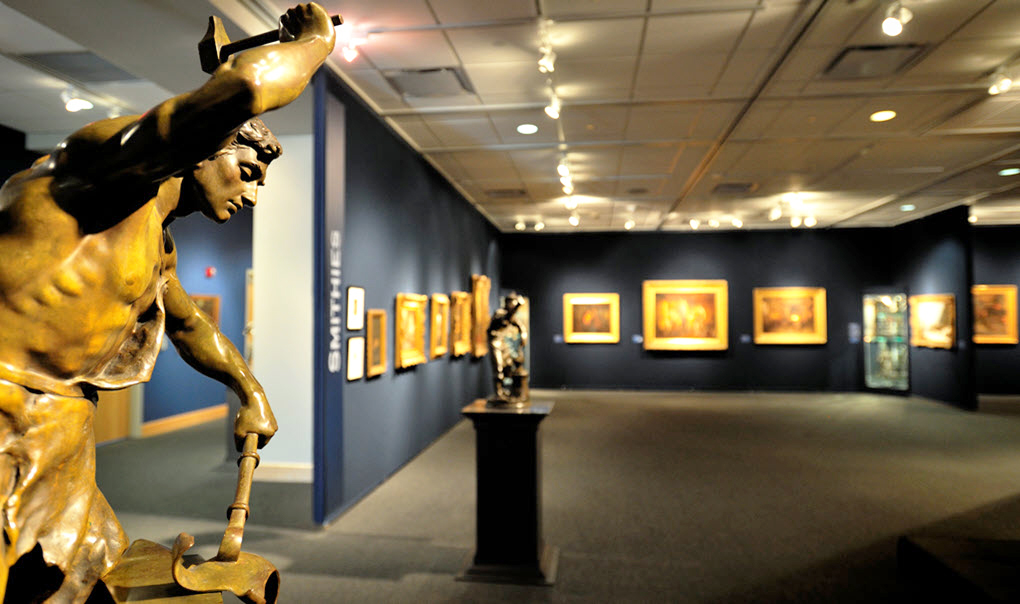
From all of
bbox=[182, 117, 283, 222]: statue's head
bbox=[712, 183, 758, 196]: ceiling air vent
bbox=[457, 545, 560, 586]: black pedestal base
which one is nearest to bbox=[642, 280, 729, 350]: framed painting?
bbox=[712, 183, 758, 196]: ceiling air vent

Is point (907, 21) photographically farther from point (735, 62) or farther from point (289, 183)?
point (289, 183)

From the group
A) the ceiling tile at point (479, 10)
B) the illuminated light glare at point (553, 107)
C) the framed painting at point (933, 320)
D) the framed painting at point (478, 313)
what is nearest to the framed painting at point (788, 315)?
the framed painting at point (933, 320)

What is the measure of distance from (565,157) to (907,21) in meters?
4.78

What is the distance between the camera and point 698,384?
1526 cm

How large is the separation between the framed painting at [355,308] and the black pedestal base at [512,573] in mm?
2622

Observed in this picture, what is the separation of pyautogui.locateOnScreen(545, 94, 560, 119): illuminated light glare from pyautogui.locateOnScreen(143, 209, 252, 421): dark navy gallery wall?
6141mm

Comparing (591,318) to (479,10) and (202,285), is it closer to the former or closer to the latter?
(202,285)

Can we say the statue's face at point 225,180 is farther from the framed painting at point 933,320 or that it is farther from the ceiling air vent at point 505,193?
the framed painting at point 933,320

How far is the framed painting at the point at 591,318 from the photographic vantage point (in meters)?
15.6

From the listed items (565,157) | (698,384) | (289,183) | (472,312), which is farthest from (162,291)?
(698,384)

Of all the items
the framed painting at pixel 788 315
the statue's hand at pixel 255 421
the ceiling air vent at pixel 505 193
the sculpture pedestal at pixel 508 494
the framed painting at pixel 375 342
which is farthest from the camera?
the framed painting at pixel 788 315

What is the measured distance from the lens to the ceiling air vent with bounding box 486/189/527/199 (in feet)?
36.0

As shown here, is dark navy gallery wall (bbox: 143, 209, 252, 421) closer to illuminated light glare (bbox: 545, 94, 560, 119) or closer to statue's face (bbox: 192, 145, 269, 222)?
illuminated light glare (bbox: 545, 94, 560, 119)

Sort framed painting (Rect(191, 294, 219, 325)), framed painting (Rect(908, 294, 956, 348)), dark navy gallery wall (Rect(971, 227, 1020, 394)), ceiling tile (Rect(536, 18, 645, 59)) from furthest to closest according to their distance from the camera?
dark navy gallery wall (Rect(971, 227, 1020, 394)) < framed painting (Rect(908, 294, 956, 348)) < framed painting (Rect(191, 294, 219, 325)) < ceiling tile (Rect(536, 18, 645, 59))
